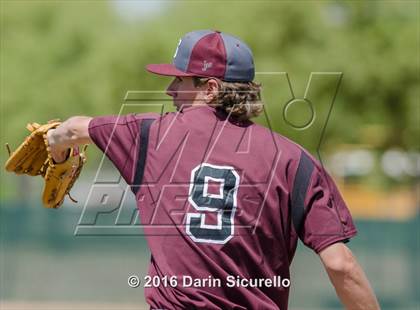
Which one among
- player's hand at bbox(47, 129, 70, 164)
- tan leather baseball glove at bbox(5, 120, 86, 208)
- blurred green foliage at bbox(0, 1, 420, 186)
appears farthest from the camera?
blurred green foliage at bbox(0, 1, 420, 186)

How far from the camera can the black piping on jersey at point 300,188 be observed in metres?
3.38

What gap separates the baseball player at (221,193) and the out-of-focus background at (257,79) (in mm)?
4166

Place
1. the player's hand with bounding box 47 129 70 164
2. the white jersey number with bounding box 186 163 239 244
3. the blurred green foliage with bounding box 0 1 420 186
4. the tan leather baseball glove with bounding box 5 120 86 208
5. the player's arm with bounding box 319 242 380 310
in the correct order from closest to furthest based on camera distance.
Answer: the player's arm with bounding box 319 242 380 310
the white jersey number with bounding box 186 163 239 244
the player's hand with bounding box 47 129 70 164
the tan leather baseball glove with bounding box 5 120 86 208
the blurred green foliage with bounding box 0 1 420 186

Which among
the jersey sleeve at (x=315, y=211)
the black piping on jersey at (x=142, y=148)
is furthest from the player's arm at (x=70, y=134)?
the jersey sleeve at (x=315, y=211)

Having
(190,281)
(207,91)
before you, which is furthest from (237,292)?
(207,91)

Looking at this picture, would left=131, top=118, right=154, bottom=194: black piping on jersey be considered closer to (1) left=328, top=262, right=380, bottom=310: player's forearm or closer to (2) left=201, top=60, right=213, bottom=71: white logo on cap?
(2) left=201, top=60, right=213, bottom=71: white logo on cap

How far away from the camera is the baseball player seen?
133 inches

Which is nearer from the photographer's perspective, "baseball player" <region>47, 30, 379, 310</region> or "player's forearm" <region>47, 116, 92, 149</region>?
"baseball player" <region>47, 30, 379, 310</region>

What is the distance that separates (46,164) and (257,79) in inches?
424

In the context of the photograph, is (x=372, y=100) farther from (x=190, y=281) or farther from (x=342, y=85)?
(x=190, y=281)

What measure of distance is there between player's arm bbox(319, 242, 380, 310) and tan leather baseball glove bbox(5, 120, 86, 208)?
3.76 ft

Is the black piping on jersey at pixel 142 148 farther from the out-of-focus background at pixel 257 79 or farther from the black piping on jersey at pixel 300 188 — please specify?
the out-of-focus background at pixel 257 79

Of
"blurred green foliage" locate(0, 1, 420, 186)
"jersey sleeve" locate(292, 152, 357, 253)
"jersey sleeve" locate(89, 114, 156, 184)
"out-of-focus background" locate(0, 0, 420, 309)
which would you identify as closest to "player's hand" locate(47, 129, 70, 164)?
"jersey sleeve" locate(89, 114, 156, 184)

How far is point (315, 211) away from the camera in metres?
3.38
